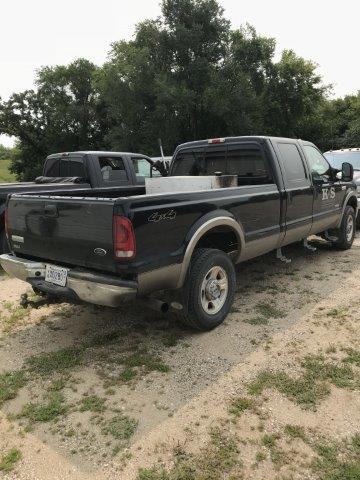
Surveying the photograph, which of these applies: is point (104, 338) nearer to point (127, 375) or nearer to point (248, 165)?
point (127, 375)

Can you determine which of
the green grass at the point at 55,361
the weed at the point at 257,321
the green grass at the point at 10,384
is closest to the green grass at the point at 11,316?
the green grass at the point at 55,361

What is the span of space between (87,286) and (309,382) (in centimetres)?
187

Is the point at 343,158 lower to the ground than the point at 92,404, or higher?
higher

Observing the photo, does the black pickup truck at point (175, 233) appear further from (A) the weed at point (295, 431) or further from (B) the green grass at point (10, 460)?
(A) the weed at point (295, 431)

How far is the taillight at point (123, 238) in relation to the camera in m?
3.08

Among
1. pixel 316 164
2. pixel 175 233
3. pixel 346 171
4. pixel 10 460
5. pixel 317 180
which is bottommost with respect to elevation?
pixel 10 460

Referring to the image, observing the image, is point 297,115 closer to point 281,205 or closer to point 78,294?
point 281,205

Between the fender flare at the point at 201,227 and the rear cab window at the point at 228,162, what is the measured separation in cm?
113

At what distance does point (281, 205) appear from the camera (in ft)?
16.6

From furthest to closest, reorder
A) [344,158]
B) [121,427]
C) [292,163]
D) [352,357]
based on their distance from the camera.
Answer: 1. [344,158]
2. [292,163]
3. [352,357]
4. [121,427]

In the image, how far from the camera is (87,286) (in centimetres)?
325

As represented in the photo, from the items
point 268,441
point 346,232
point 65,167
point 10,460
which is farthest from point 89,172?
point 268,441

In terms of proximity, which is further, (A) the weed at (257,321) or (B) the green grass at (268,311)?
(B) the green grass at (268,311)

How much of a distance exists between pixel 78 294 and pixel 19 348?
101cm
